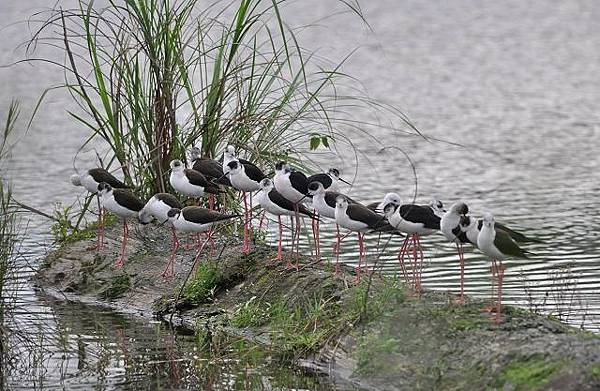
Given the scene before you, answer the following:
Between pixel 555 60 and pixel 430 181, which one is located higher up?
pixel 555 60

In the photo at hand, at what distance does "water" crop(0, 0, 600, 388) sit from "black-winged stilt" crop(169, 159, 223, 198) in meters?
1.24

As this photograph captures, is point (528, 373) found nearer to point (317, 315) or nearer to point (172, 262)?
point (317, 315)

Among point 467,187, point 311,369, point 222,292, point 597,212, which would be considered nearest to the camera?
point 311,369

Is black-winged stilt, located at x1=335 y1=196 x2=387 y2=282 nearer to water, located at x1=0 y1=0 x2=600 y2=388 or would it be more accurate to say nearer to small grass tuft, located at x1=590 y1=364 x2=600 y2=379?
water, located at x1=0 y1=0 x2=600 y2=388

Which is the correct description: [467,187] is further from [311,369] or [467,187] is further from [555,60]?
[555,60]

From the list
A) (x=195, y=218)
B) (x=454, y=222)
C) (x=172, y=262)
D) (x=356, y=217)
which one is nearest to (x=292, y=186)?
(x=356, y=217)

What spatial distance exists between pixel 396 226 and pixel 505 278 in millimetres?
2720

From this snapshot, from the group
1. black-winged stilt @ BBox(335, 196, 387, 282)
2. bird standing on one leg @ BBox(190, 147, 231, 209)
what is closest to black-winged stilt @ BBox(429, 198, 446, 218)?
black-winged stilt @ BBox(335, 196, 387, 282)

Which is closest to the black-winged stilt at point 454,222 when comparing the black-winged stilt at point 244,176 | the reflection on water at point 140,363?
the reflection on water at point 140,363

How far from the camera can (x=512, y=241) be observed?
27.9 feet

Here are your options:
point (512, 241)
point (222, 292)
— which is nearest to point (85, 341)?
point (222, 292)

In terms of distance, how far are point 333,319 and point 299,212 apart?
4.24 ft

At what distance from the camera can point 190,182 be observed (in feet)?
37.1

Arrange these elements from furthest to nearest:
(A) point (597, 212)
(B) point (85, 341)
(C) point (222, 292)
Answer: (A) point (597, 212) < (C) point (222, 292) < (B) point (85, 341)
